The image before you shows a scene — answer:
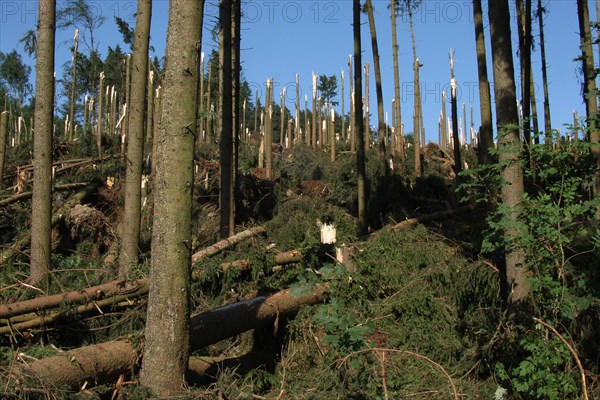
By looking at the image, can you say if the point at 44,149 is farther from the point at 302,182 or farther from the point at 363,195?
the point at 302,182

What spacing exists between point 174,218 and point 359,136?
27.1 feet

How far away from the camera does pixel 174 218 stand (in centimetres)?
505

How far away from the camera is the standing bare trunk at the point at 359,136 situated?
12516mm

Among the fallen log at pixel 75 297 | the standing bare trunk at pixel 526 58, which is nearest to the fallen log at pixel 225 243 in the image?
the fallen log at pixel 75 297

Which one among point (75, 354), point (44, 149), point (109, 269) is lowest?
point (75, 354)

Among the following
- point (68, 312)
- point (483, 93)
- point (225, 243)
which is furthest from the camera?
point (483, 93)

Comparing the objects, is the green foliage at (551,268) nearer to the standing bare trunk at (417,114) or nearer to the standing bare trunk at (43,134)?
the standing bare trunk at (43,134)

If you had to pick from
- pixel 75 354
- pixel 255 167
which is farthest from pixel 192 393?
pixel 255 167

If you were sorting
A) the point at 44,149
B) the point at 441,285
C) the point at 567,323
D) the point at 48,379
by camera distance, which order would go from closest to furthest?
the point at 48,379
the point at 567,323
the point at 441,285
the point at 44,149

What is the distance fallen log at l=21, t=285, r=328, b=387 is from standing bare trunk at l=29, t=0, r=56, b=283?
3.51 m

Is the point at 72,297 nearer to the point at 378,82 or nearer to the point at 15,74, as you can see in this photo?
the point at 378,82

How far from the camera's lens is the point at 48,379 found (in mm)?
4961

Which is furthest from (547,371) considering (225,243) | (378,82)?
(378,82)

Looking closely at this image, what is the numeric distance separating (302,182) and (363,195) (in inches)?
154
